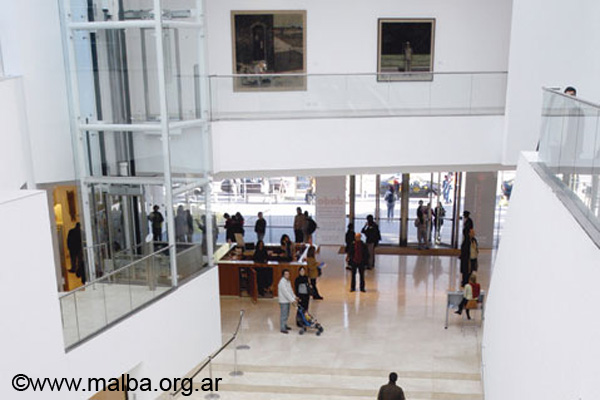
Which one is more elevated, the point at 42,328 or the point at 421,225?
the point at 42,328

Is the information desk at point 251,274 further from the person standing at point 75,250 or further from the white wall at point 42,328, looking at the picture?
the white wall at point 42,328

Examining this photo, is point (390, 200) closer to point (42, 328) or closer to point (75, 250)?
point (75, 250)

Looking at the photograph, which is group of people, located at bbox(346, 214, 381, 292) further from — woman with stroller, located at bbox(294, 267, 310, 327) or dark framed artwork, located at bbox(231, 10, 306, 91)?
dark framed artwork, located at bbox(231, 10, 306, 91)

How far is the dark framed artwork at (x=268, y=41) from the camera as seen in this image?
1352 centimetres

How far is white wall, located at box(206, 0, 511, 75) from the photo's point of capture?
13.5 metres

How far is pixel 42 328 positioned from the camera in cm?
600

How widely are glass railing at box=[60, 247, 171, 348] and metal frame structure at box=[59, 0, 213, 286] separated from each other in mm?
383

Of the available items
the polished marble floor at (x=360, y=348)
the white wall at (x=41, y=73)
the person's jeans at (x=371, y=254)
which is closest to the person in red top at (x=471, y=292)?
the polished marble floor at (x=360, y=348)

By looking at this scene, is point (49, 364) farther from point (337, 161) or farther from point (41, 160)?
point (337, 161)

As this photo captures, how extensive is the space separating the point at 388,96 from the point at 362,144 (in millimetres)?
1161

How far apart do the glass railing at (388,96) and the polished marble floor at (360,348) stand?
4.51 meters

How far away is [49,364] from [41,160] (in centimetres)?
418

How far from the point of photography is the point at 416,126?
12.5 m

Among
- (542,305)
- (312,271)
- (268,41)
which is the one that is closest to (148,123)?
(268,41)
